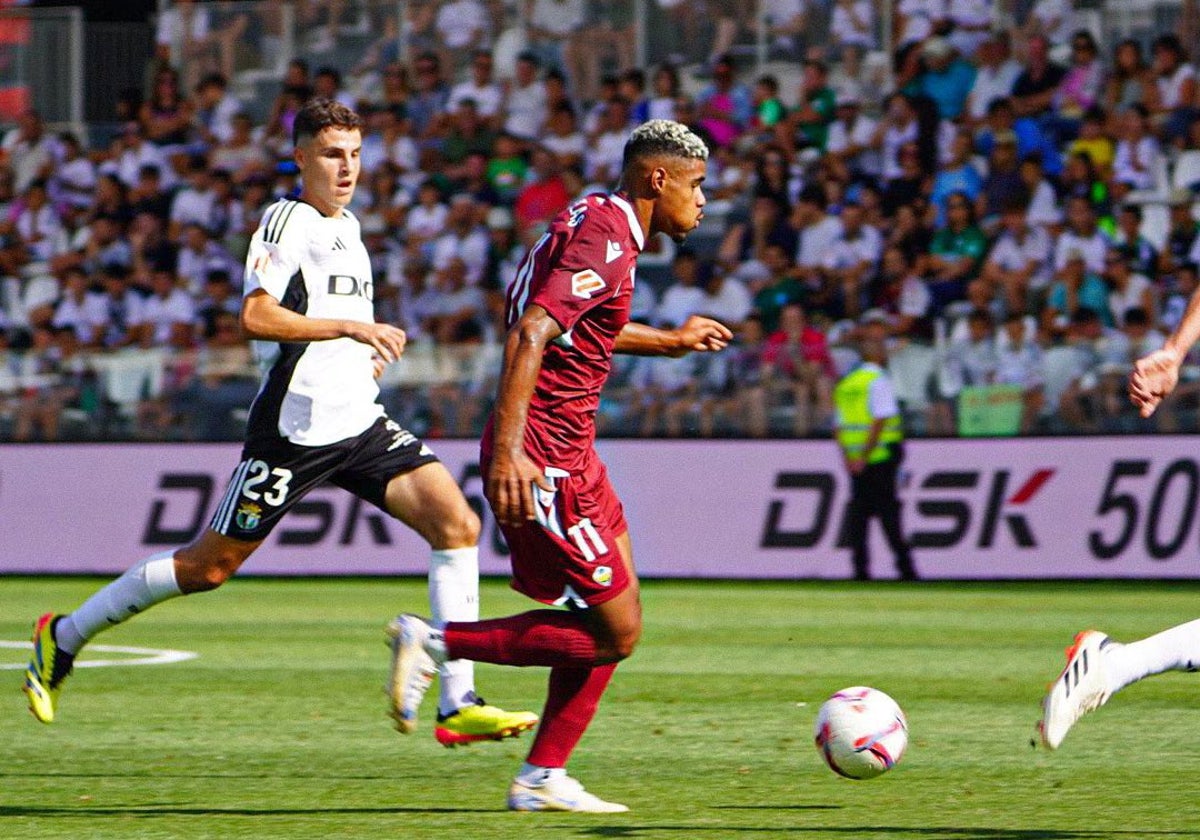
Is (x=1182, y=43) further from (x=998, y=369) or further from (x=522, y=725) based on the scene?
(x=522, y=725)

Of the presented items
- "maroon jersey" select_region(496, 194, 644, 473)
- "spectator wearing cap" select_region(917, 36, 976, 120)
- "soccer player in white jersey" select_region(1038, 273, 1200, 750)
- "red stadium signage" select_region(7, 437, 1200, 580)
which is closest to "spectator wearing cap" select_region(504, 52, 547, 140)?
"spectator wearing cap" select_region(917, 36, 976, 120)

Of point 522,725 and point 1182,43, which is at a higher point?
point 1182,43

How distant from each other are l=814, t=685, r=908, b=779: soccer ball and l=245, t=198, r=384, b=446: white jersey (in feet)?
7.29

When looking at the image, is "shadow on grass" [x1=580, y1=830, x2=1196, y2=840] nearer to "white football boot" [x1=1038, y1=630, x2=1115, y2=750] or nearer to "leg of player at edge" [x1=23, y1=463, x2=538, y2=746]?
"white football boot" [x1=1038, y1=630, x2=1115, y2=750]

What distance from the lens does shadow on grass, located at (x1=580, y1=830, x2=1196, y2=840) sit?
5570mm

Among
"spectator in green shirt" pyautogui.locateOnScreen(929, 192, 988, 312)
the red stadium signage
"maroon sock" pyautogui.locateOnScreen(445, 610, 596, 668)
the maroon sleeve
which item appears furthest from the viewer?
"spectator in green shirt" pyautogui.locateOnScreen(929, 192, 988, 312)

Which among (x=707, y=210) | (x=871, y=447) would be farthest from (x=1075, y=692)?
(x=707, y=210)

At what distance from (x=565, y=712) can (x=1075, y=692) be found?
158cm

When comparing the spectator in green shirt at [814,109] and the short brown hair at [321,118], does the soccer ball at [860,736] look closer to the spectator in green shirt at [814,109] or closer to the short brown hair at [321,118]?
the short brown hair at [321,118]

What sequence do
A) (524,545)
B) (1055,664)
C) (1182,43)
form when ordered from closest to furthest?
(524,545)
(1055,664)
(1182,43)

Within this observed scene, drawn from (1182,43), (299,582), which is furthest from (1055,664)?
(1182,43)

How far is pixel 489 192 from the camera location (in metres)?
21.8

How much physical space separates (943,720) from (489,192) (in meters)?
14.2

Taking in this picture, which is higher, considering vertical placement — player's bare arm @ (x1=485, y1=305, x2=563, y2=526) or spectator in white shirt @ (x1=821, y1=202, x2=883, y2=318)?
player's bare arm @ (x1=485, y1=305, x2=563, y2=526)
